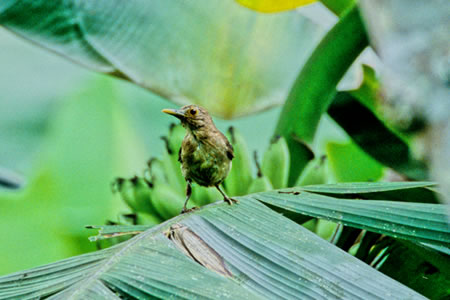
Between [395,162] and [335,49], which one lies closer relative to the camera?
[335,49]

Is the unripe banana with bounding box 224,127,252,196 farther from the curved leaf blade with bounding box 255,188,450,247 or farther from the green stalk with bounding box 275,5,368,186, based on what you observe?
the curved leaf blade with bounding box 255,188,450,247

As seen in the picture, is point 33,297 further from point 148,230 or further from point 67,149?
point 67,149

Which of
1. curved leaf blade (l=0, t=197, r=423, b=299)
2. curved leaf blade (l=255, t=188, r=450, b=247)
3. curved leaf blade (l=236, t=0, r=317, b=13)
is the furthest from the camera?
curved leaf blade (l=236, t=0, r=317, b=13)

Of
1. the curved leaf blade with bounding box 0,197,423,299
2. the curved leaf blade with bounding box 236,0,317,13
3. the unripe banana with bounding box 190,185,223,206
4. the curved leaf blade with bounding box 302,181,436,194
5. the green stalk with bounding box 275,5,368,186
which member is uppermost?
the curved leaf blade with bounding box 236,0,317,13

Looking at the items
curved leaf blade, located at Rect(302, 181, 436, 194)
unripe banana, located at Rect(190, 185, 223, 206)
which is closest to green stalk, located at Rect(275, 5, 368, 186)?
unripe banana, located at Rect(190, 185, 223, 206)

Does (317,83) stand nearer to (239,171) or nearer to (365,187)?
(239,171)

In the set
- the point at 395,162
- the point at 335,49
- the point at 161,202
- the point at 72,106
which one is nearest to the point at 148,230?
the point at 161,202

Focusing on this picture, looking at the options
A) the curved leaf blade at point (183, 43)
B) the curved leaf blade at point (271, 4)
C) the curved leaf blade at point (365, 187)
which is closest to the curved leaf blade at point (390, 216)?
the curved leaf blade at point (365, 187)
